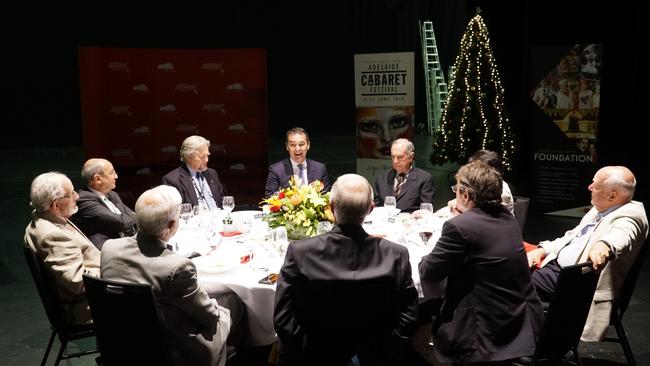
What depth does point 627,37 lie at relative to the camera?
9250 millimetres

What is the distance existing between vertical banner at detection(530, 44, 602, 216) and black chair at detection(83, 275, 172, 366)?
6.14 m

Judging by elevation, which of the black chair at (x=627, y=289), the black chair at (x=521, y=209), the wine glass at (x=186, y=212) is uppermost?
the wine glass at (x=186, y=212)

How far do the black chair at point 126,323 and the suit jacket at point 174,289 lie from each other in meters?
0.07

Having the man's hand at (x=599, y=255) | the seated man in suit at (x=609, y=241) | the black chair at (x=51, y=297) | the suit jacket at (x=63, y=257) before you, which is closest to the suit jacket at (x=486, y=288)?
the man's hand at (x=599, y=255)

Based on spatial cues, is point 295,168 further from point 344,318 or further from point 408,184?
point 344,318

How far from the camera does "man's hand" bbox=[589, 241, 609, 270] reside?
3258mm

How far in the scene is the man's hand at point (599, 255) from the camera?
326 centimetres

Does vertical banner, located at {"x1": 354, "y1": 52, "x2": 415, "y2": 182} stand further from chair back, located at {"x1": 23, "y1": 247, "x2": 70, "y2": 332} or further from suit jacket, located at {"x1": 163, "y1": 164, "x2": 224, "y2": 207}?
chair back, located at {"x1": 23, "y1": 247, "x2": 70, "y2": 332}

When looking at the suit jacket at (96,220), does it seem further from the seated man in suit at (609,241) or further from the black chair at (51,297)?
the seated man in suit at (609,241)

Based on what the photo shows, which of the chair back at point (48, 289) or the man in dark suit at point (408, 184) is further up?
the man in dark suit at point (408, 184)

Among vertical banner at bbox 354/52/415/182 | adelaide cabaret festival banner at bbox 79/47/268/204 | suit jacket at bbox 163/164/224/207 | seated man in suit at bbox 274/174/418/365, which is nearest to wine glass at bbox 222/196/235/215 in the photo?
suit jacket at bbox 163/164/224/207

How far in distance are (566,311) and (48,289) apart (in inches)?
101

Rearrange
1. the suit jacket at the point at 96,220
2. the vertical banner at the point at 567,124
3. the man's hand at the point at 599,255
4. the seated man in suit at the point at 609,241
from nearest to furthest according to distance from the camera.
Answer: the man's hand at the point at 599,255
the seated man in suit at the point at 609,241
the suit jacket at the point at 96,220
the vertical banner at the point at 567,124

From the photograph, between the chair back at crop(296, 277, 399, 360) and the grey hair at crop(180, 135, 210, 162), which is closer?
the chair back at crop(296, 277, 399, 360)
